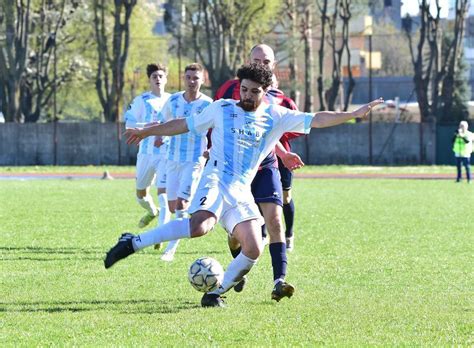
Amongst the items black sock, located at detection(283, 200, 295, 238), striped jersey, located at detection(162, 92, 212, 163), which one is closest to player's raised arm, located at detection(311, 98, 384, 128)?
striped jersey, located at detection(162, 92, 212, 163)

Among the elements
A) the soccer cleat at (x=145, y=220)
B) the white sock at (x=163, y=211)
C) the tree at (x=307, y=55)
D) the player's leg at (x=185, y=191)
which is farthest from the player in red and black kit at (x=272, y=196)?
the tree at (x=307, y=55)

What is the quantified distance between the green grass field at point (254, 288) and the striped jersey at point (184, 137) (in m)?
1.16

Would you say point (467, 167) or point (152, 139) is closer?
point (152, 139)

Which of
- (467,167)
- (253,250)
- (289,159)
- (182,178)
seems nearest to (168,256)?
(182,178)

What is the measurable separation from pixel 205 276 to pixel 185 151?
4107 mm

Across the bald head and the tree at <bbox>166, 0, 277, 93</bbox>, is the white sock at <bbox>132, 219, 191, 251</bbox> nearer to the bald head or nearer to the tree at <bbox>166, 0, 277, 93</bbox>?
the bald head

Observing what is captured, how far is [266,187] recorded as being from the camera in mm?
9492

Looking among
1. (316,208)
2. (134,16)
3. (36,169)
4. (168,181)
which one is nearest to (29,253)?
(168,181)

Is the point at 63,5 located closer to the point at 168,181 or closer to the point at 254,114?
the point at 168,181

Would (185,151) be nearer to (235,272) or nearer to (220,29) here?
(235,272)

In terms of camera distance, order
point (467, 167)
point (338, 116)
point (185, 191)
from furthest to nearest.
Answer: point (467, 167) → point (185, 191) → point (338, 116)

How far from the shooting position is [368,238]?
49.6 feet

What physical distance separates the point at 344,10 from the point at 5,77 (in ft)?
54.6

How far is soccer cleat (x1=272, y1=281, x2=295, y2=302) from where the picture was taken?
28.2ft
